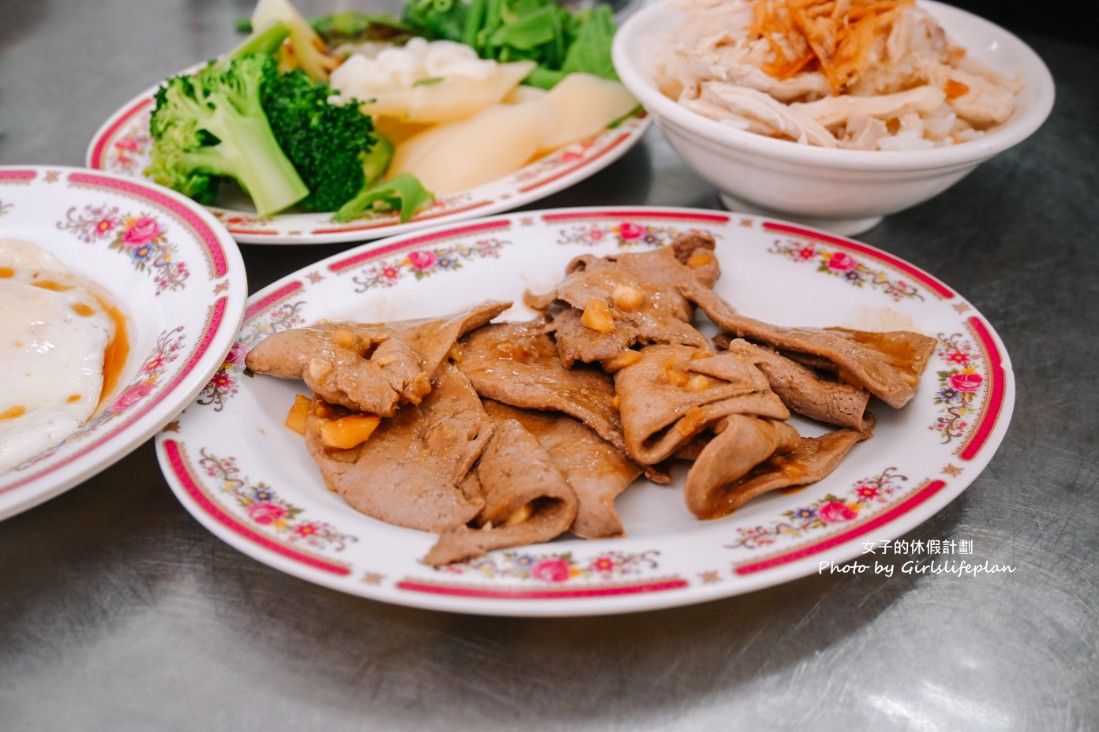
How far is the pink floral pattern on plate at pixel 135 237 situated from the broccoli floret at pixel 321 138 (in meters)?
0.85

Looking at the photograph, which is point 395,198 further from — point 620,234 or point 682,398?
point 682,398

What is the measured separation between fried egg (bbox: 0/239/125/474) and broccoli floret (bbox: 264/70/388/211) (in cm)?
117

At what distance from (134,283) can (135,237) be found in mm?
255

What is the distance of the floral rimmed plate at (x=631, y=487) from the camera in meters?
2.09

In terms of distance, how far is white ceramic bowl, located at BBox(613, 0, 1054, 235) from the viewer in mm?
3291

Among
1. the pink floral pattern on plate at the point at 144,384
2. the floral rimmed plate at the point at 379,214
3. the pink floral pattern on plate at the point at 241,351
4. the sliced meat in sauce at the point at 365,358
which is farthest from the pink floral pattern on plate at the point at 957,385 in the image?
the pink floral pattern on plate at the point at 144,384

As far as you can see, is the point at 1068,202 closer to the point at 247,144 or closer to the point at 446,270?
the point at 446,270

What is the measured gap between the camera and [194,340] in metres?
2.68

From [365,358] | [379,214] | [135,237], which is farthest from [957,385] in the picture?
[135,237]

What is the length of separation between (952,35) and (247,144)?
3498 mm

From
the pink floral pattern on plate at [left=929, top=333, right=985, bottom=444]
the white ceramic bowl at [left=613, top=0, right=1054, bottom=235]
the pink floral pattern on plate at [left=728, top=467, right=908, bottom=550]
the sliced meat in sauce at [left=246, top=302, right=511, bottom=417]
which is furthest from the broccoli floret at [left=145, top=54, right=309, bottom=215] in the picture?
the pink floral pattern on plate at [left=929, top=333, right=985, bottom=444]

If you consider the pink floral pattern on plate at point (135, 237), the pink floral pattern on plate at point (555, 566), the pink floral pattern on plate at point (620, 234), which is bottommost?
the pink floral pattern on plate at point (555, 566)

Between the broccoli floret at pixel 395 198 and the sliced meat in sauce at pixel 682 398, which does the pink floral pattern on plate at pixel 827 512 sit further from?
the broccoli floret at pixel 395 198

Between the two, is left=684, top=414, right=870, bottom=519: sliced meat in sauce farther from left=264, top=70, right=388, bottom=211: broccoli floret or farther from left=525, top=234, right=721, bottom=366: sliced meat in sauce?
left=264, top=70, right=388, bottom=211: broccoli floret
